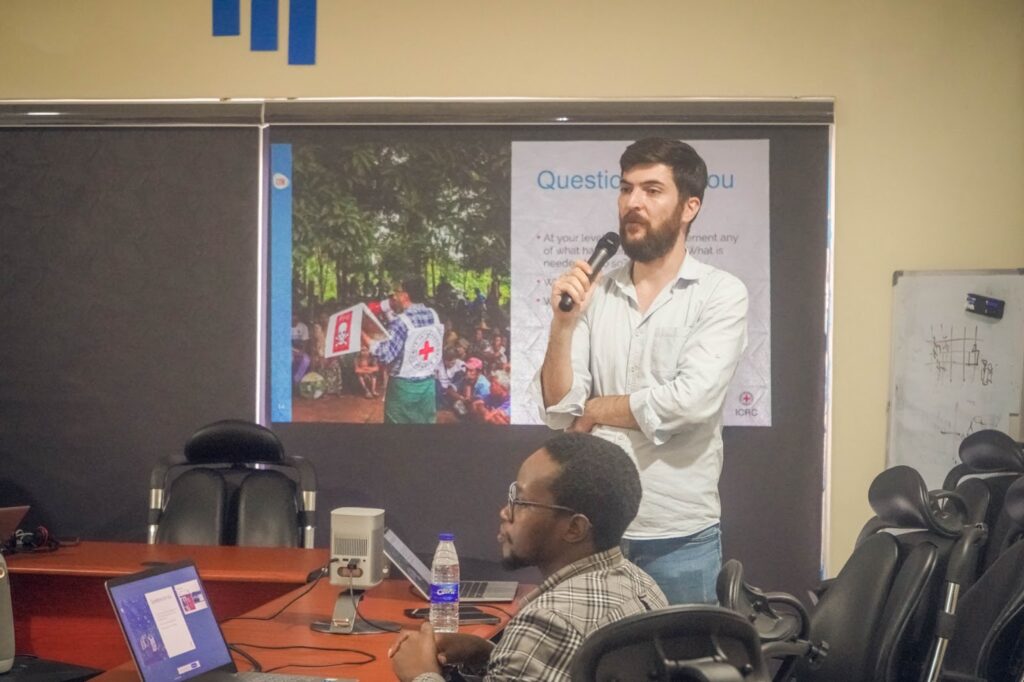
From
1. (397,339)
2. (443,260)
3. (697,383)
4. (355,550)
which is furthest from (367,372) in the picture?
(355,550)

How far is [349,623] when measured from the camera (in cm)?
313

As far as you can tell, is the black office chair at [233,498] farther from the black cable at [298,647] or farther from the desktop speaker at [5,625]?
the desktop speaker at [5,625]

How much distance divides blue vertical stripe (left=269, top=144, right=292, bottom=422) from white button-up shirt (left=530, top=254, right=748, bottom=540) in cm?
109

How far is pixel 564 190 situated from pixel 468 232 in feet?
1.48

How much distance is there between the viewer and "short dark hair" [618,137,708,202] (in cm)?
487

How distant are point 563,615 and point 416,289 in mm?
2927

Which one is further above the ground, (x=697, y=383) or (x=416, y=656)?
(x=697, y=383)

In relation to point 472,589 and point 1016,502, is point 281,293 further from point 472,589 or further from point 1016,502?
point 1016,502

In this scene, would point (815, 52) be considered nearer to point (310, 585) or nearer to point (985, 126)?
point (985, 126)

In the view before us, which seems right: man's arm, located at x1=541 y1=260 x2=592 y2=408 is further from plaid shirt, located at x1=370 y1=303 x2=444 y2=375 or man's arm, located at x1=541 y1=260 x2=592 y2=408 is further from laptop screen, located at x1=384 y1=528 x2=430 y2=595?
laptop screen, located at x1=384 y1=528 x2=430 y2=595

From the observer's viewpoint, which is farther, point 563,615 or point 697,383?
point 697,383

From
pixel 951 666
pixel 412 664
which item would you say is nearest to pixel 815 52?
pixel 951 666

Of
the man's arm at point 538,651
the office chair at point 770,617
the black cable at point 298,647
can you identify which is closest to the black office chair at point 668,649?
the man's arm at point 538,651

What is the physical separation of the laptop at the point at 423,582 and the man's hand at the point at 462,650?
2.56 ft
